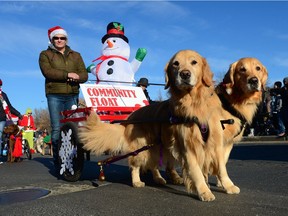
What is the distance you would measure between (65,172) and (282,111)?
32.2 feet

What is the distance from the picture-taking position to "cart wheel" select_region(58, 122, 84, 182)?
5.12 metres

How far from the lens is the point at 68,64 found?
5785 millimetres

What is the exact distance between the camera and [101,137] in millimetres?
4770

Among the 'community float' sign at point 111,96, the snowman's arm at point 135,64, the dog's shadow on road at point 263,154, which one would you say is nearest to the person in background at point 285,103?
the dog's shadow on road at point 263,154

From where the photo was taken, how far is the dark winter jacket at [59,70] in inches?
217

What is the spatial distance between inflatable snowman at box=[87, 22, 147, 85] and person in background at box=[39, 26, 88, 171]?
12.5 ft

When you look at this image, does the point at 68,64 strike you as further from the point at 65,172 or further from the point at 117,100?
the point at 65,172

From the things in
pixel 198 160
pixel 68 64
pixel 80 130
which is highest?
pixel 68 64

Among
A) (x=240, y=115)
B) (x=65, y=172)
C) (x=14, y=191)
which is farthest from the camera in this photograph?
(x=65, y=172)

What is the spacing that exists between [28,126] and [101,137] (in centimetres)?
963

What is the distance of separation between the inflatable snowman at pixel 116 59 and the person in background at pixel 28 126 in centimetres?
408

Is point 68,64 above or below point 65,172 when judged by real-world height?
above

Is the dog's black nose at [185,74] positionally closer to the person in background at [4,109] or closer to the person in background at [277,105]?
the person in background at [4,109]

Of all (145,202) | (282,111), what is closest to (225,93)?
(145,202)
